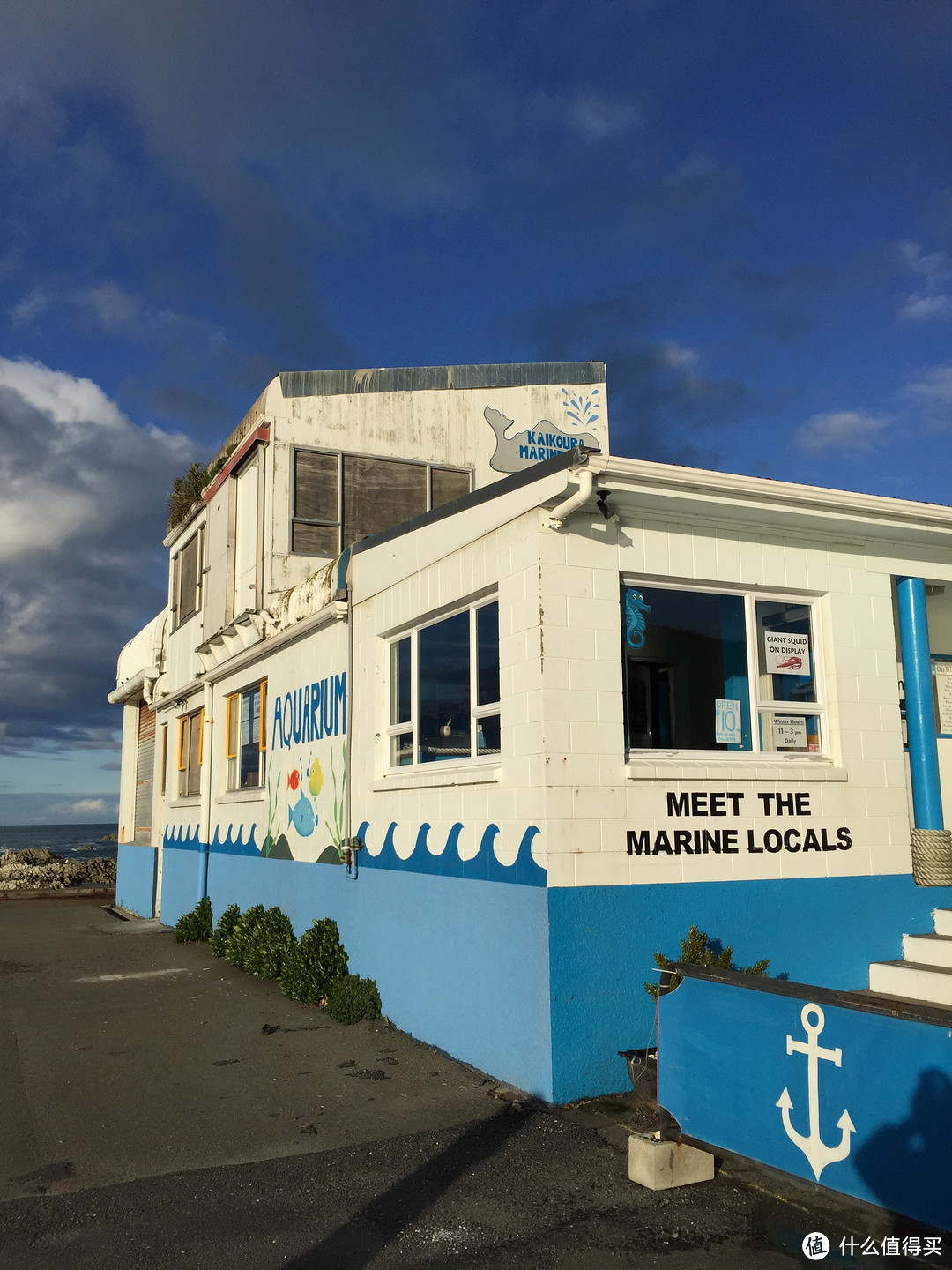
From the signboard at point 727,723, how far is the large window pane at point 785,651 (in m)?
0.30

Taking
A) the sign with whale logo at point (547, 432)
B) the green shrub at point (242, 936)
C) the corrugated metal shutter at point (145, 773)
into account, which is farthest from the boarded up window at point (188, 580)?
the green shrub at point (242, 936)

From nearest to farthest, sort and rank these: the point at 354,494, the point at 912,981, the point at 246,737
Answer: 1. the point at 912,981
2. the point at 246,737
3. the point at 354,494

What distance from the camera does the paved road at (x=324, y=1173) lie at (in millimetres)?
4457

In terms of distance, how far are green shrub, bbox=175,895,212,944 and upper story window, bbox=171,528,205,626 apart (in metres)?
4.91

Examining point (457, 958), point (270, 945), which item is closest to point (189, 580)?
point (270, 945)

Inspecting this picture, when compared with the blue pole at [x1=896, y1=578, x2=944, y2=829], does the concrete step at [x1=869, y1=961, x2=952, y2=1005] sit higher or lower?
lower

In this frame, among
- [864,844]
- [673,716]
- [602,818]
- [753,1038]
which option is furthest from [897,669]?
[753,1038]

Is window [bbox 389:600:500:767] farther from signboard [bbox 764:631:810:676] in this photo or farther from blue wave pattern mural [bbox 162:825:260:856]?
blue wave pattern mural [bbox 162:825:260:856]

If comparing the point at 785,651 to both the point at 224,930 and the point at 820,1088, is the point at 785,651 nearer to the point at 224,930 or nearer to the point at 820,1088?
the point at 820,1088

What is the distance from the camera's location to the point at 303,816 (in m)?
11.0

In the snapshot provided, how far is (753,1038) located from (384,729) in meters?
5.19

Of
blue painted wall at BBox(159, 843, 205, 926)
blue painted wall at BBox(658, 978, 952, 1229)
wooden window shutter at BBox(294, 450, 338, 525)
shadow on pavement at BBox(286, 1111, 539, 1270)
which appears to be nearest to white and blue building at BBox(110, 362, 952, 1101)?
shadow on pavement at BBox(286, 1111, 539, 1270)

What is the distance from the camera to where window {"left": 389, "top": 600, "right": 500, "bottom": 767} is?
762 cm

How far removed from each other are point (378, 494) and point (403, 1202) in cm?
1073
